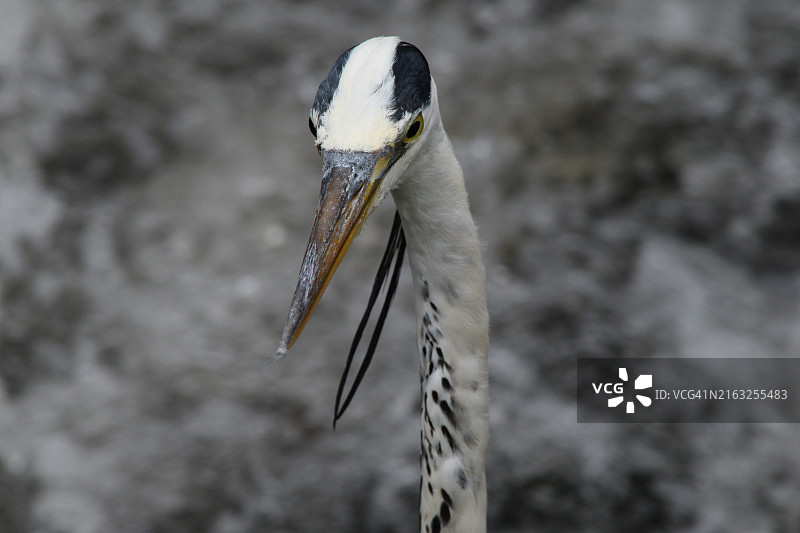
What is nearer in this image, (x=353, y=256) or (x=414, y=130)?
(x=414, y=130)

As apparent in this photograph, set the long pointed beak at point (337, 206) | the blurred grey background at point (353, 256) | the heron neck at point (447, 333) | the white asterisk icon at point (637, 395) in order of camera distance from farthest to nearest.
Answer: the white asterisk icon at point (637, 395) < the blurred grey background at point (353, 256) < the heron neck at point (447, 333) < the long pointed beak at point (337, 206)

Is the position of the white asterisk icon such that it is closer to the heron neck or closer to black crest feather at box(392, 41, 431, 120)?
the heron neck

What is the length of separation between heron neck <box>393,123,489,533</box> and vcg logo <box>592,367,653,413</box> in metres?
1.92

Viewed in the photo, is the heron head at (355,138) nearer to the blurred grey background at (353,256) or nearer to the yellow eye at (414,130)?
the yellow eye at (414,130)

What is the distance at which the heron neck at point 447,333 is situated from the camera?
79.6 inches

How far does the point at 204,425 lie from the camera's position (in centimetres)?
403

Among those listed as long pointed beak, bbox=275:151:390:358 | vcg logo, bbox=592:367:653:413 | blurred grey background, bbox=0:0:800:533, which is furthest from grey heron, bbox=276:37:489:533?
vcg logo, bbox=592:367:653:413

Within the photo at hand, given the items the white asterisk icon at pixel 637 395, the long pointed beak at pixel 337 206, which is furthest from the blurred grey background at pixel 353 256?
the long pointed beak at pixel 337 206

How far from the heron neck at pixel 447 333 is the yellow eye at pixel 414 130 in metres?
0.08

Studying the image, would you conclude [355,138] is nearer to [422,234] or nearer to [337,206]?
[337,206]

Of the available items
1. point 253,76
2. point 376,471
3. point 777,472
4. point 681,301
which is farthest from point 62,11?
point 777,472

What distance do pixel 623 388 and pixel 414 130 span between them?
267cm

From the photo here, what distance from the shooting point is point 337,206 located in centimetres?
185

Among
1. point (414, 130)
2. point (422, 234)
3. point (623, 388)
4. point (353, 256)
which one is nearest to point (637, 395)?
point (623, 388)
